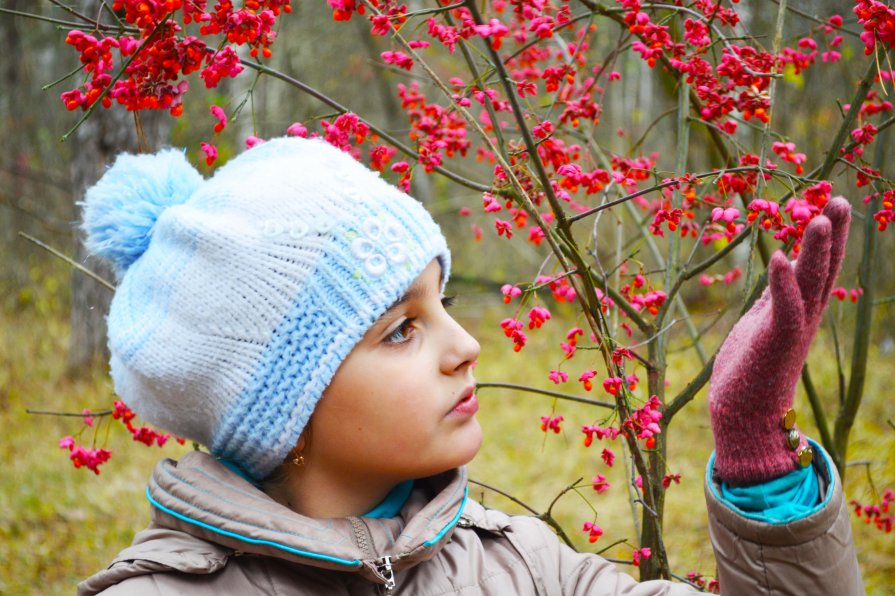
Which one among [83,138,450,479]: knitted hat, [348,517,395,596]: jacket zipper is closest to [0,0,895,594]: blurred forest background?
[83,138,450,479]: knitted hat

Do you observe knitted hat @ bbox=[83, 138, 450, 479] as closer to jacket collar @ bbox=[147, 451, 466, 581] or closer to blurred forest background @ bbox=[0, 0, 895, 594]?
jacket collar @ bbox=[147, 451, 466, 581]

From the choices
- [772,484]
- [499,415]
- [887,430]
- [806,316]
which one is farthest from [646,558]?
[499,415]

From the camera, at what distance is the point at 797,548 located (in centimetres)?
138

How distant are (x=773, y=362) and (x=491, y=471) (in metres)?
4.22

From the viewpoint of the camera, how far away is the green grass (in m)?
4.13

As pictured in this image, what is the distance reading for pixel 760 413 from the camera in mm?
1389

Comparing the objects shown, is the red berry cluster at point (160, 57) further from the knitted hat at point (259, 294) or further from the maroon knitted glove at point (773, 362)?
the maroon knitted glove at point (773, 362)

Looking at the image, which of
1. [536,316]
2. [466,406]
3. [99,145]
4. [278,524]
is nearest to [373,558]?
[278,524]

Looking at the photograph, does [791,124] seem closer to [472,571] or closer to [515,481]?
[515,481]

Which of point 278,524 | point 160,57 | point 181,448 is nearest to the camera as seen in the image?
point 278,524

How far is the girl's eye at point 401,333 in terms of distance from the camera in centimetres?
161

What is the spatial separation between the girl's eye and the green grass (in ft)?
6.29

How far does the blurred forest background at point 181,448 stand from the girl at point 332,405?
44 centimetres

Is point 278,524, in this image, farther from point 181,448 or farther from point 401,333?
point 181,448
